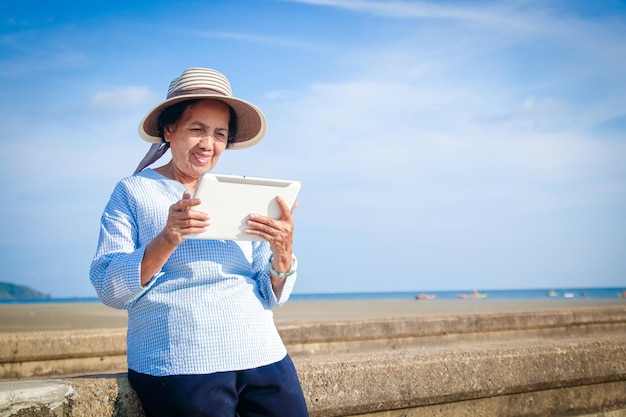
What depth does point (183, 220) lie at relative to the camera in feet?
7.14

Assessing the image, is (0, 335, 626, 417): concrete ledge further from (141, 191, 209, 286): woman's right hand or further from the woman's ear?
the woman's ear

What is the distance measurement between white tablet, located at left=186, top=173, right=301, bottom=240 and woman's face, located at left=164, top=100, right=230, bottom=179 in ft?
1.63

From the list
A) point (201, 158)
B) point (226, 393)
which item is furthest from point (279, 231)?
point (226, 393)

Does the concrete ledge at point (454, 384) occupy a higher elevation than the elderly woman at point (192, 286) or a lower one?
lower

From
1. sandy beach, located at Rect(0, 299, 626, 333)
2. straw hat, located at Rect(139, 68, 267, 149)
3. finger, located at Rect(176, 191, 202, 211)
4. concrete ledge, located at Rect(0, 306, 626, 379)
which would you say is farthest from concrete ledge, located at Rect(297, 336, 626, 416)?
sandy beach, located at Rect(0, 299, 626, 333)

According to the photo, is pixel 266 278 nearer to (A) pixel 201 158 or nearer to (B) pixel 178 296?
(B) pixel 178 296

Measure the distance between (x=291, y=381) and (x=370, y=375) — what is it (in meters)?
0.61

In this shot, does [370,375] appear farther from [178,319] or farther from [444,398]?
[178,319]

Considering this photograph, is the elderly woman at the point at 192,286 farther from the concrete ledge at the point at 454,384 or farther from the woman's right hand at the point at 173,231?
the concrete ledge at the point at 454,384

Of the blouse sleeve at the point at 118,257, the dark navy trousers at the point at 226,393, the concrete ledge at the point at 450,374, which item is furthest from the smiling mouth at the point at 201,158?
the concrete ledge at the point at 450,374

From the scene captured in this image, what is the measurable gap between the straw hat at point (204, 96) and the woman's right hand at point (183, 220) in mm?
672

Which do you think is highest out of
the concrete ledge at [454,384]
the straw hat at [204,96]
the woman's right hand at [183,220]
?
the straw hat at [204,96]

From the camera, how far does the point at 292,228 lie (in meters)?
2.47

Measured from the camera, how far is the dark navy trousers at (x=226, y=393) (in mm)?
2164
